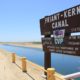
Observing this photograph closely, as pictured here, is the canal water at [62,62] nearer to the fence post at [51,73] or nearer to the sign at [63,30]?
the sign at [63,30]

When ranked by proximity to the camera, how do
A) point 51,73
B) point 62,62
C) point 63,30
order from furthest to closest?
point 62,62 < point 51,73 < point 63,30

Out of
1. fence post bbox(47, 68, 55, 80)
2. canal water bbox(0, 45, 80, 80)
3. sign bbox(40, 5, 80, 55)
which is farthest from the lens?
canal water bbox(0, 45, 80, 80)

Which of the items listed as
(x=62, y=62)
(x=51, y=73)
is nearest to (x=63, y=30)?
(x=51, y=73)

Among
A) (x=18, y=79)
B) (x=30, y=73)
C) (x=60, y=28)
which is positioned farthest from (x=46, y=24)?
(x=30, y=73)

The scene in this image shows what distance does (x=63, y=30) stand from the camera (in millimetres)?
11547

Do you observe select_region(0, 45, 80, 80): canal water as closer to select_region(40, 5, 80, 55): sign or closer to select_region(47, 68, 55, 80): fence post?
select_region(40, 5, 80, 55): sign

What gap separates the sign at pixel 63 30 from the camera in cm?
1058

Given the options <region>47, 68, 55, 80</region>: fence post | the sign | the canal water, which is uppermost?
the sign

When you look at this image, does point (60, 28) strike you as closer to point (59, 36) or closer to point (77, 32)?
point (59, 36)

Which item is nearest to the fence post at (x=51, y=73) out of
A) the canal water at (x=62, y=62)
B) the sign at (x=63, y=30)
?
the sign at (x=63, y=30)

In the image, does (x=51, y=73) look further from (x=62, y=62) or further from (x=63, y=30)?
(x=62, y=62)

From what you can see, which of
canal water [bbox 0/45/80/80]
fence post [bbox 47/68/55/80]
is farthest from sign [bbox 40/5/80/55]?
canal water [bbox 0/45/80/80]

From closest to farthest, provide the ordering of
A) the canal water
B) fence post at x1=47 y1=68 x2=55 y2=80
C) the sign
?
1. the sign
2. fence post at x1=47 y1=68 x2=55 y2=80
3. the canal water

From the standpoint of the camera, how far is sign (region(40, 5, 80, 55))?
10.6 metres
